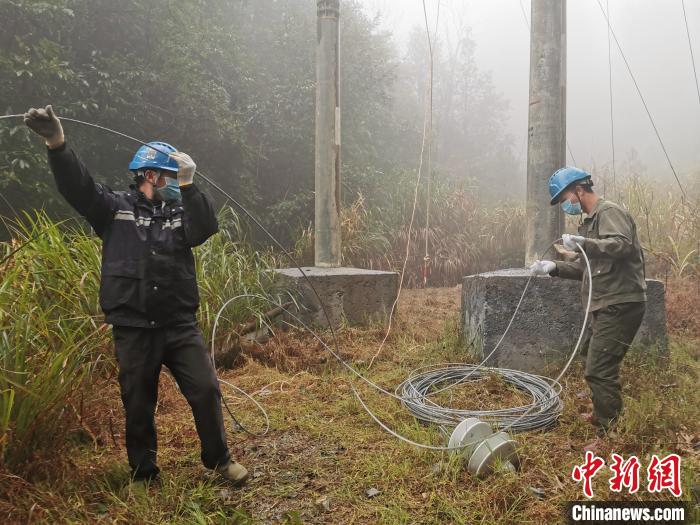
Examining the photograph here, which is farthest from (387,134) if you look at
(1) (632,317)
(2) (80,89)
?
(1) (632,317)

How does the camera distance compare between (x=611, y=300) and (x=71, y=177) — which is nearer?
(x=71, y=177)

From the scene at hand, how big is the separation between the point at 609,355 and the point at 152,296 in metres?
2.79

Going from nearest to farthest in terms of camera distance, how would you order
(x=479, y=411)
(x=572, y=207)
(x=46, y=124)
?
(x=46, y=124) → (x=479, y=411) → (x=572, y=207)

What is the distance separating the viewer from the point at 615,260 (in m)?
3.58

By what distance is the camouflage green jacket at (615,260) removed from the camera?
3480mm

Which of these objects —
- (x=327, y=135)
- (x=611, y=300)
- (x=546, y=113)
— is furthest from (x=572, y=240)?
(x=327, y=135)

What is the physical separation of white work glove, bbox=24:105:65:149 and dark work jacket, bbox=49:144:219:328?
0.14m

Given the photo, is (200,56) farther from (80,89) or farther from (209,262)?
(209,262)

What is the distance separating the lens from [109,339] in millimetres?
3893

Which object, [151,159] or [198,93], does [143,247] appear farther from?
[198,93]

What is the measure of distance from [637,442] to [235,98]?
1072cm

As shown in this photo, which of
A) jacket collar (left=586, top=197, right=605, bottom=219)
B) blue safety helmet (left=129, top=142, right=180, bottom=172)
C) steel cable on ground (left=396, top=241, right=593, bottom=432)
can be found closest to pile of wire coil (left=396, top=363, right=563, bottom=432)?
steel cable on ground (left=396, top=241, right=593, bottom=432)

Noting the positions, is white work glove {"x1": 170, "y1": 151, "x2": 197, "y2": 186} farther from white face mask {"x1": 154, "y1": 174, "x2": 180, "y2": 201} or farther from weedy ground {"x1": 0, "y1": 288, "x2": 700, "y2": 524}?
weedy ground {"x1": 0, "y1": 288, "x2": 700, "y2": 524}

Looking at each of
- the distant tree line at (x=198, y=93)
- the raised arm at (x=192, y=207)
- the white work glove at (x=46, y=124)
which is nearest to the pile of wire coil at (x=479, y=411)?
the raised arm at (x=192, y=207)
